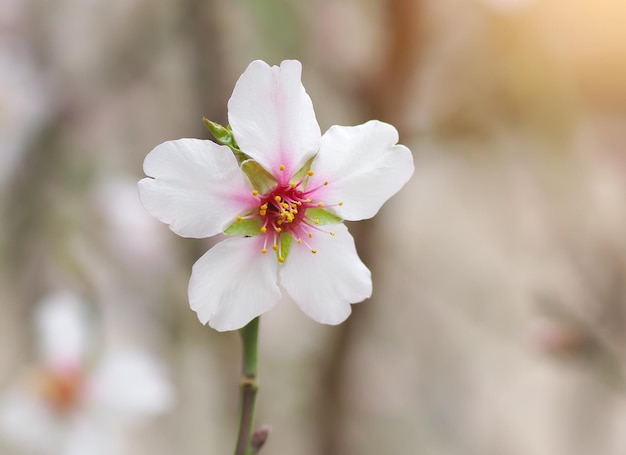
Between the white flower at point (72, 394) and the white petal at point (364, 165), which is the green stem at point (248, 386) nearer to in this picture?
the white petal at point (364, 165)

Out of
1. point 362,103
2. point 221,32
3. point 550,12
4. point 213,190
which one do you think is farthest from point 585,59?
point 213,190

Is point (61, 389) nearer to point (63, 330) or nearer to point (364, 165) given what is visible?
point (63, 330)

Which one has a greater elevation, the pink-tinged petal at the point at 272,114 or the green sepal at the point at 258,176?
the pink-tinged petal at the point at 272,114

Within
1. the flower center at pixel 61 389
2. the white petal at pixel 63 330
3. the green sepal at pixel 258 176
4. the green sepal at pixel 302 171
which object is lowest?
the flower center at pixel 61 389

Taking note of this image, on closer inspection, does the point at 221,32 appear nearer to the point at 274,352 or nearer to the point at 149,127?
the point at 149,127

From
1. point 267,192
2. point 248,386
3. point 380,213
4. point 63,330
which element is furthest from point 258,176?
point 380,213

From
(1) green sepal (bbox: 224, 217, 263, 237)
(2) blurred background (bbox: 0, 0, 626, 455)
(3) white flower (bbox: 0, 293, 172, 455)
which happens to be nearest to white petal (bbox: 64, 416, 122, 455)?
(3) white flower (bbox: 0, 293, 172, 455)

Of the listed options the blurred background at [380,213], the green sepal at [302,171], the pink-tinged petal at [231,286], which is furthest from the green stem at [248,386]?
the blurred background at [380,213]
